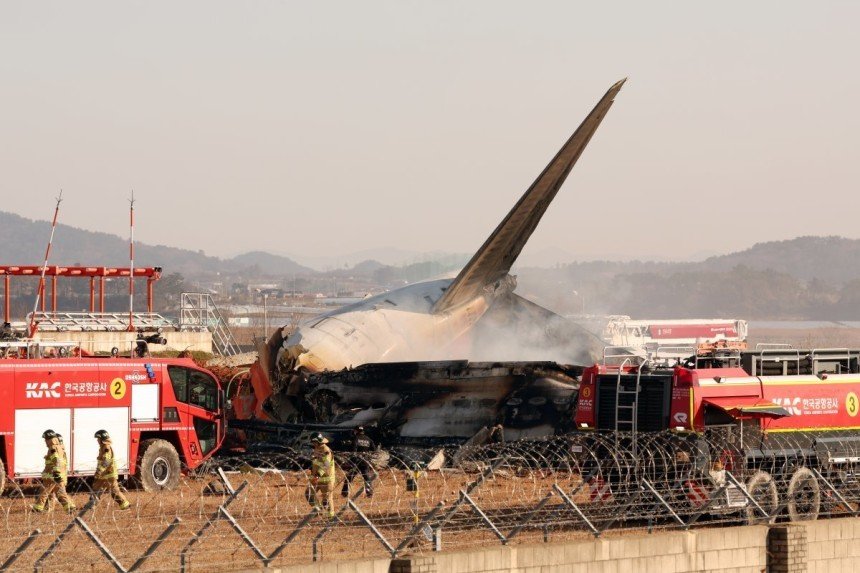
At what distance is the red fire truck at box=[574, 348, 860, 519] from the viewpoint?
2319 cm

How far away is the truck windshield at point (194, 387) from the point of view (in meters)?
31.4

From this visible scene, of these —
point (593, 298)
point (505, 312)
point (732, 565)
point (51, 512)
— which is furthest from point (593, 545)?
point (593, 298)

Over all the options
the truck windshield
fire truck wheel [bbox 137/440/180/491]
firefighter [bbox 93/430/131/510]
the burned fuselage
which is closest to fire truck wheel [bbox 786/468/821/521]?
firefighter [bbox 93/430/131/510]

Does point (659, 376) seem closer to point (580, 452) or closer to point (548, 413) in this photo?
point (580, 452)

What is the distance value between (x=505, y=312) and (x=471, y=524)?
28474 millimetres

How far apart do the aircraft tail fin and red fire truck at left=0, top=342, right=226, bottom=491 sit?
1403 cm

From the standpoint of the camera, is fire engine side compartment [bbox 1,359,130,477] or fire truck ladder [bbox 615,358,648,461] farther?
fire engine side compartment [bbox 1,359,130,477]

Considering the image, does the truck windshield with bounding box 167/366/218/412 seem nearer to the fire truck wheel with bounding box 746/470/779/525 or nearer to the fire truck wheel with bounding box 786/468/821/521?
the fire truck wheel with bounding box 746/470/779/525

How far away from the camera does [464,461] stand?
29734 mm

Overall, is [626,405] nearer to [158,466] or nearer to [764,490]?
[764,490]

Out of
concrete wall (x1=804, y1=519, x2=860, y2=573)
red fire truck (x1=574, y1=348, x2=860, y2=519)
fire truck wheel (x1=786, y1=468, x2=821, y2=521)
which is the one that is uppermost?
red fire truck (x1=574, y1=348, x2=860, y2=519)

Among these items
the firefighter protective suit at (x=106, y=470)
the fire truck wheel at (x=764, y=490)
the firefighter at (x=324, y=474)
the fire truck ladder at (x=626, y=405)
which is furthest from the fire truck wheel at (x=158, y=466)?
the fire truck wheel at (x=764, y=490)

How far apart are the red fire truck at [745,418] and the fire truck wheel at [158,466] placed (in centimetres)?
961

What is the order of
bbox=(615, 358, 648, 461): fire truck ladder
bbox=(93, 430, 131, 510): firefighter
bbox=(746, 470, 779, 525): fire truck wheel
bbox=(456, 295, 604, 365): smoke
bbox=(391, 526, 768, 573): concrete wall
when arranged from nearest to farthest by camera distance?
bbox=(391, 526, 768, 573): concrete wall → bbox=(746, 470, 779, 525): fire truck wheel → bbox=(615, 358, 648, 461): fire truck ladder → bbox=(93, 430, 131, 510): firefighter → bbox=(456, 295, 604, 365): smoke
